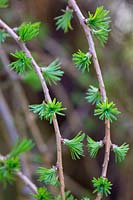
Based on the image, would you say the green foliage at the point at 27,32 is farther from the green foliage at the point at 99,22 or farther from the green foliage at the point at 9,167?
the green foliage at the point at 9,167

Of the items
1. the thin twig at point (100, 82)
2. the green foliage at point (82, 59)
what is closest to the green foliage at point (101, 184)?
the thin twig at point (100, 82)

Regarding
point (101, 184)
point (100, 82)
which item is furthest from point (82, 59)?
point (101, 184)

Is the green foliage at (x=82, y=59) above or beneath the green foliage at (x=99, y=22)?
beneath

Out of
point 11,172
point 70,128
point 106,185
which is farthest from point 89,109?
point 106,185

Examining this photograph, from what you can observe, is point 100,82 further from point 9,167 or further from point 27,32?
point 9,167

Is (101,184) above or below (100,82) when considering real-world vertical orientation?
below

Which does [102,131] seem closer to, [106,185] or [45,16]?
[45,16]

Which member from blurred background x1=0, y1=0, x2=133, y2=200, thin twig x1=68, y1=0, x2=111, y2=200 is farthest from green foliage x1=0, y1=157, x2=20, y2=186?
blurred background x1=0, y1=0, x2=133, y2=200

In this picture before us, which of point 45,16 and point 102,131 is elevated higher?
point 45,16
